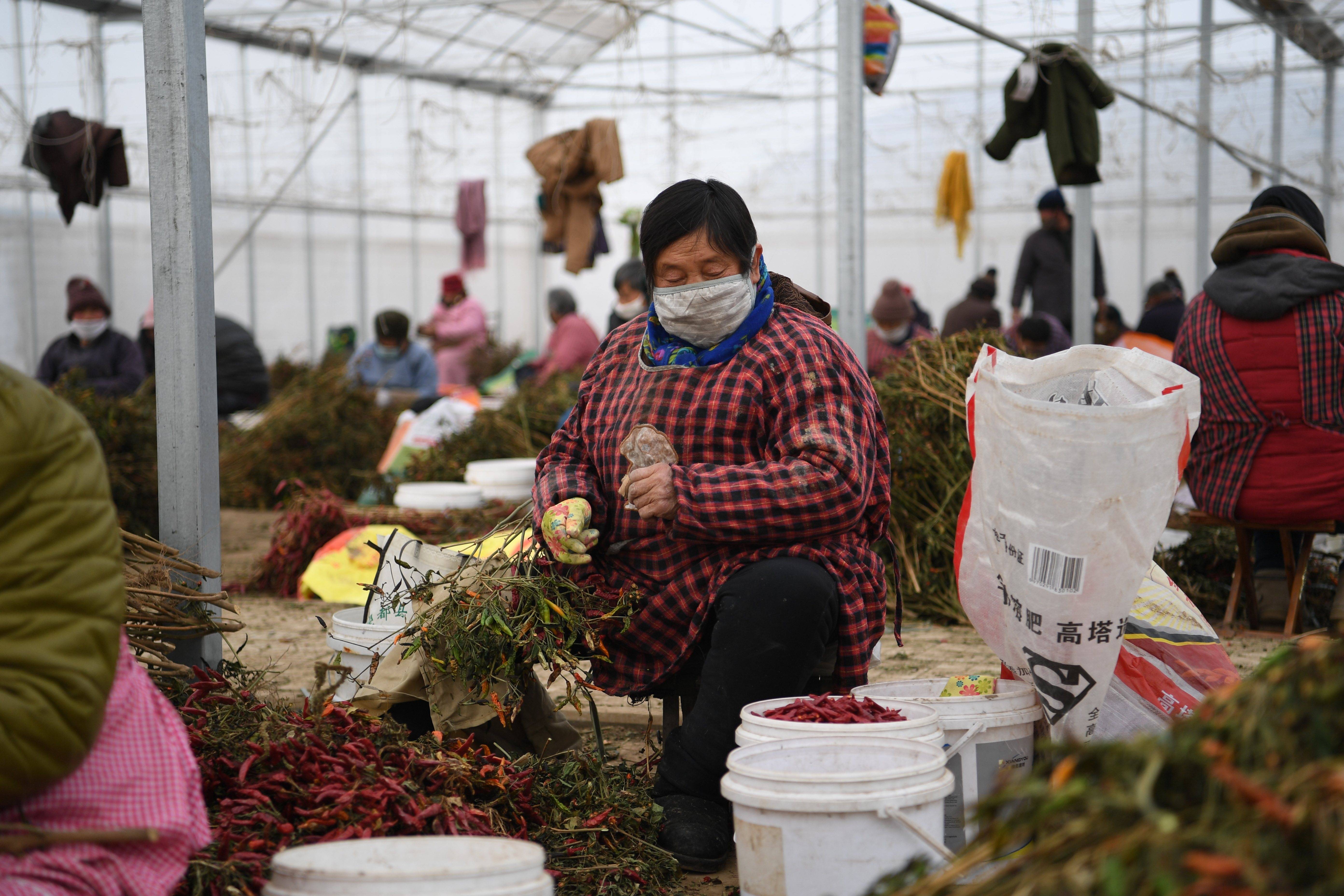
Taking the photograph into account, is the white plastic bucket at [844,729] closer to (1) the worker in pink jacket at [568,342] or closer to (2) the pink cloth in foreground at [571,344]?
(1) the worker in pink jacket at [568,342]

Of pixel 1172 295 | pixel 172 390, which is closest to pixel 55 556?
pixel 172 390

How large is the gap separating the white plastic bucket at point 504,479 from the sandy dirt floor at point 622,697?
0.86 metres

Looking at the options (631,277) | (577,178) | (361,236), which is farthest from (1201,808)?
(361,236)

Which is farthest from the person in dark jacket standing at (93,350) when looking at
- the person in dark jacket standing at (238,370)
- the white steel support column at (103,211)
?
the white steel support column at (103,211)

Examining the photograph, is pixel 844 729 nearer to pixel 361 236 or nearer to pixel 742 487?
pixel 742 487

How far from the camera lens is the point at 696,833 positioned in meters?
2.37

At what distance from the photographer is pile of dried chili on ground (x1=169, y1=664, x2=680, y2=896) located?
1937 mm

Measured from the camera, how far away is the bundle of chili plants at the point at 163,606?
2.48 m

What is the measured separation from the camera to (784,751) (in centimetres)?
202

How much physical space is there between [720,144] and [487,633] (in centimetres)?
1362

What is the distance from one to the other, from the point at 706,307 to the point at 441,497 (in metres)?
3.22

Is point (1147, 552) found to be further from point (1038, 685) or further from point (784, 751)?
point (784, 751)

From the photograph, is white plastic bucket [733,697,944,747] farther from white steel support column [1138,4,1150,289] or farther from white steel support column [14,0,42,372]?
white steel support column [1138,4,1150,289]

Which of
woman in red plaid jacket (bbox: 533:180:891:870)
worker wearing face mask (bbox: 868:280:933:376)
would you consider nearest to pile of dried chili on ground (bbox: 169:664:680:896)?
woman in red plaid jacket (bbox: 533:180:891:870)
